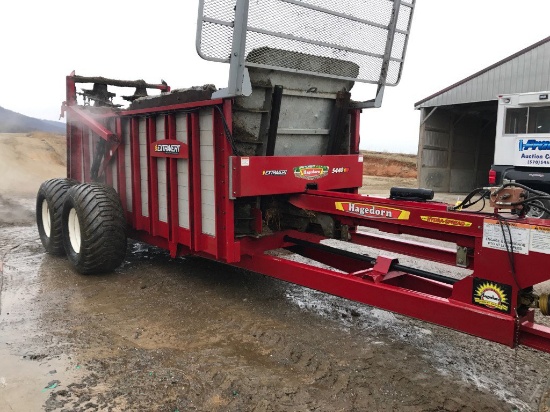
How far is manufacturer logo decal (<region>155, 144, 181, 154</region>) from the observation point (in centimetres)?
498

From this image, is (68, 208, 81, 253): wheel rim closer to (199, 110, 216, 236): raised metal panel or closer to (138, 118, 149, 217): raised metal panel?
(138, 118, 149, 217): raised metal panel

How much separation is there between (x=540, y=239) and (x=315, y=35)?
2606 mm

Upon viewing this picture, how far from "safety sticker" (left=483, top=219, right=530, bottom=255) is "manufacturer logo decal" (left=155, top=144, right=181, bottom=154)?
3.05 metres

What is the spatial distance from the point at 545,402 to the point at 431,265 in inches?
136

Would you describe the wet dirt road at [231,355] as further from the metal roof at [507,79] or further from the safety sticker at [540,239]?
the metal roof at [507,79]

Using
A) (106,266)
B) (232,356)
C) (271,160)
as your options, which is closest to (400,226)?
(271,160)

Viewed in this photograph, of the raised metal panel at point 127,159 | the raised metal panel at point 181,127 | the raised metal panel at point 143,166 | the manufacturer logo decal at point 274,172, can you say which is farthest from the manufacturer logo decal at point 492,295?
the raised metal panel at point 127,159

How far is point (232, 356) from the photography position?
147 inches

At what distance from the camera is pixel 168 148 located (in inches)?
202

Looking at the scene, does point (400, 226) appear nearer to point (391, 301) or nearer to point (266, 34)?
point (391, 301)

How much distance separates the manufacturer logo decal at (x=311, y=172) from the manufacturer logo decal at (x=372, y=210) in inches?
24.5

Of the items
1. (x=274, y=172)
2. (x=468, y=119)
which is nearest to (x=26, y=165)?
(x=274, y=172)

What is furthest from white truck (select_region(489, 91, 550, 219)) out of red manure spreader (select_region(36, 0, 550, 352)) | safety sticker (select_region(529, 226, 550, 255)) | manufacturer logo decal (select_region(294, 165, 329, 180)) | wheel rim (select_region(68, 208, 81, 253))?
wheel rim (select_region(68, 208, 81, 253))

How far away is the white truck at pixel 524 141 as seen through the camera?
1107 cm
